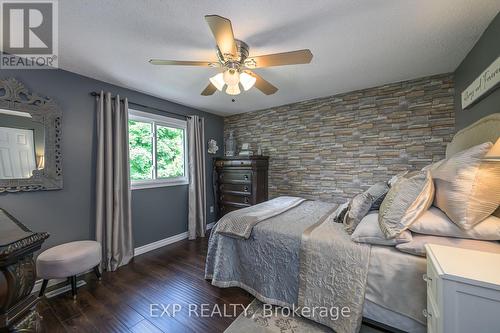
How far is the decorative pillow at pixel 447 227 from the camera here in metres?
1.17

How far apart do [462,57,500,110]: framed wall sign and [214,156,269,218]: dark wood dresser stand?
8.47ft

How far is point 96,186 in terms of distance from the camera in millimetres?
2436

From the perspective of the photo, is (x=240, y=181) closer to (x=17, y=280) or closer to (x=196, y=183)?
(x=196, y=183)

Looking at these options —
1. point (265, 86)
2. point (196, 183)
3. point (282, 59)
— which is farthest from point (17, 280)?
point (196, 183)

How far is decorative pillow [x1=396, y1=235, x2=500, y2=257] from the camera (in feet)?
3.79

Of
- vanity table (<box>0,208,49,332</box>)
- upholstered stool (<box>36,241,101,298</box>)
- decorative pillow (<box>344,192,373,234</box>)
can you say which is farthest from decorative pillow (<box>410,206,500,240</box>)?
upholstered stool (<box>36,241,101,298</box>)

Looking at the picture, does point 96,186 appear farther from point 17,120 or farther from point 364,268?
point 364,268

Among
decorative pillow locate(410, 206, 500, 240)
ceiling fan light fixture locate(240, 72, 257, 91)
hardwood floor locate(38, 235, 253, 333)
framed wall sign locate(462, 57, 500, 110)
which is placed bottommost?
hardwood floor locate(38, 235, 253, 333)

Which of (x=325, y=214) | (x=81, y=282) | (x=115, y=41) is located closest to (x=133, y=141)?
(x=115, y=41)

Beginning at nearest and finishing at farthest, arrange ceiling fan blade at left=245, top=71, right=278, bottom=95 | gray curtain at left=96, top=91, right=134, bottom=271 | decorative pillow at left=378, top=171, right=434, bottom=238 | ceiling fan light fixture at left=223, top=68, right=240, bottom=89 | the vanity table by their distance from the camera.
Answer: the vanity table → decorative pillow at left=378, top=171, right=434, bottom=238 → ceiling fan light fixture at left=223, top=68, right=240, bottom=89 → ceiling fan blade at left=245, top=71, right=278, bottom=95 → gray curtain at left=96, top=91, right=134, bottom=271

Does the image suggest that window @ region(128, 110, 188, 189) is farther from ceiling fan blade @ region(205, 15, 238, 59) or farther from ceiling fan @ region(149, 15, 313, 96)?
ceiling fan blade @ region(205, 15, 238, 59)

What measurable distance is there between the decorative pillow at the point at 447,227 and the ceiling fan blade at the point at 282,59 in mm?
1349

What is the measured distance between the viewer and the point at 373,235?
1383 millimetres

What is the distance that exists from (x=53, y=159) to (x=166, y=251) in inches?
71.3
